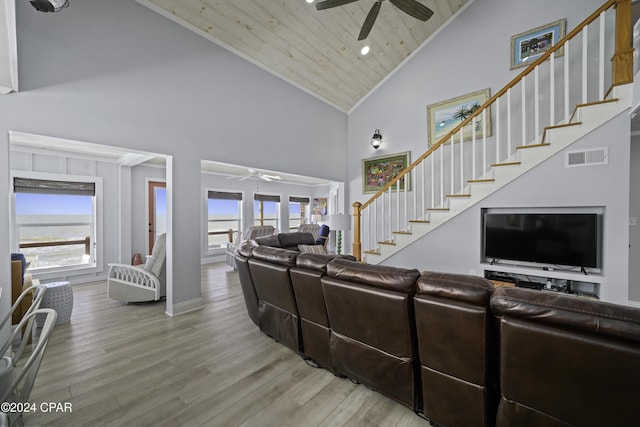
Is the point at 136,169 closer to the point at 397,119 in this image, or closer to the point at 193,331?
the point at 193,331

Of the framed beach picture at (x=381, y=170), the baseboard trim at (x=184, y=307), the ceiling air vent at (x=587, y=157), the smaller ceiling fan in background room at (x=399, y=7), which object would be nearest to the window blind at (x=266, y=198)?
the framed beach picture at (x=381, y=170)

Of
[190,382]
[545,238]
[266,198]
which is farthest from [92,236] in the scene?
[545,238]

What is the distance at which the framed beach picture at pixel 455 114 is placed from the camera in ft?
14.4

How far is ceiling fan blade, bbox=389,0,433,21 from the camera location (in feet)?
9.45

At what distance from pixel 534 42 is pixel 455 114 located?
1.40 m

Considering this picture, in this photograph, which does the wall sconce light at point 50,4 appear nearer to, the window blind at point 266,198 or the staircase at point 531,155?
the staircase at point 531,155

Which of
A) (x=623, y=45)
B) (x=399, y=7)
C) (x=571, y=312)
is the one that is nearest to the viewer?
(x=571, y=312)

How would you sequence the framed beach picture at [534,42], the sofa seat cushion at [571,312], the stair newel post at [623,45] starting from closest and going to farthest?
the sofa seat cushion at [571,312], the stair newel post at [623,45], the framed beach picture at [534,42]

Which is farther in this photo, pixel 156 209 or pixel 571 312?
pixel 156 209

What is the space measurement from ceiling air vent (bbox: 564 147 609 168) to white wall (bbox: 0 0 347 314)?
4.00 metres

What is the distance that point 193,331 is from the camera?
2887 millimetres

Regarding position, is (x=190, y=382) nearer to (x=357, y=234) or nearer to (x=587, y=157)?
(x=357, y=234)

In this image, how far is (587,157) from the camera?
8.93 feet

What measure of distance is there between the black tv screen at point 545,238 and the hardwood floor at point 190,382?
2716mm
